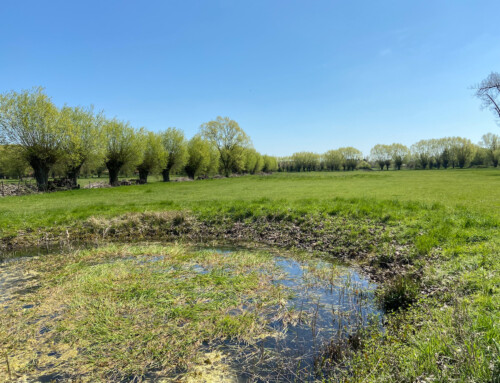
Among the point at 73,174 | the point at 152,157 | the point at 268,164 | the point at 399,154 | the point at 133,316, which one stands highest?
the point at 399,154

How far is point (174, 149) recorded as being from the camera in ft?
205

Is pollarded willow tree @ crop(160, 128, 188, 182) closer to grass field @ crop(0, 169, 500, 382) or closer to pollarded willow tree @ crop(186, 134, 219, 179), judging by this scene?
pollarded willow tree @ crop(186, 134, 219, 179)

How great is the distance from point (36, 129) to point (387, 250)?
148ft

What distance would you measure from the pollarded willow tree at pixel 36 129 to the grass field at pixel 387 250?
21.8 m

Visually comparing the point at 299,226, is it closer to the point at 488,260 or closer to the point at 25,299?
the point at 488,260

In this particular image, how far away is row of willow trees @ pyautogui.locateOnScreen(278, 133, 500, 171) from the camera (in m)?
112

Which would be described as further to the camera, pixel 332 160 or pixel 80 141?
pixel 332 160

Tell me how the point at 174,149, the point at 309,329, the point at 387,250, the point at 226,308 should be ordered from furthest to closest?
the point at 174,149, the point at 387,250, the point at 226,308, the point at 309,329

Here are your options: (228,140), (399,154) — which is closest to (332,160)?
(399,154)

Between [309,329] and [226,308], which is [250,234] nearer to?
[226,308]

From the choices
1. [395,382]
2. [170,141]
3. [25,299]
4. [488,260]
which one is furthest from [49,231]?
[170,141]

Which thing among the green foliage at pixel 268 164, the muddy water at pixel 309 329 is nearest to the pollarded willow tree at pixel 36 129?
the muddy water at pixel 309 329

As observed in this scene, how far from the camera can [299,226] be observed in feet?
51.3

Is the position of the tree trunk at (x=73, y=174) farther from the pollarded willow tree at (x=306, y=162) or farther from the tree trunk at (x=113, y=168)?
the pollarded willow tree at (x=306, y=162)
